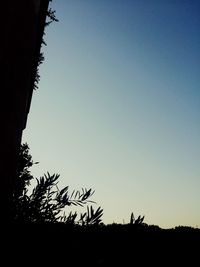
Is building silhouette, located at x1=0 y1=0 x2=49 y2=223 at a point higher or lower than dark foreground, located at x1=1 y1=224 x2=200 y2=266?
higher

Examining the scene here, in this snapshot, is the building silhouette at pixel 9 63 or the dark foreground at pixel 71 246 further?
the building silhouette at pixel 9 63

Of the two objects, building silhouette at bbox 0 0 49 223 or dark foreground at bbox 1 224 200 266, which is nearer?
dark foreground at bbox 1 224 200 266

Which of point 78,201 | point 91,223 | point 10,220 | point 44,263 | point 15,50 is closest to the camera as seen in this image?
point 44,263

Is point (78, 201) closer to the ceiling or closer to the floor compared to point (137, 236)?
closer to the ceiling

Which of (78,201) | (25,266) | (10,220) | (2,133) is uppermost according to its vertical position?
(2,133)

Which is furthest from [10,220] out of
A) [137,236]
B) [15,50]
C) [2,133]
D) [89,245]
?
[15,50]

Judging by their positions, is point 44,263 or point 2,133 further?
point 2,133

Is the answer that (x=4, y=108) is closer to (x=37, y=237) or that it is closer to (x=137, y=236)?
(x=37, y=237)

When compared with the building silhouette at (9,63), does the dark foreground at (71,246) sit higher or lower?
lower

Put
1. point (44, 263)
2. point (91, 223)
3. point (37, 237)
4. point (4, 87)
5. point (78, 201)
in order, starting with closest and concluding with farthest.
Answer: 1. point (44, 263)
2. point (37, 237)
3. point (91, 223)
4. point (78, 201)
5. point (4, 87)

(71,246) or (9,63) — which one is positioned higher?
(9,63)

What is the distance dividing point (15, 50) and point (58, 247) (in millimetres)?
2337

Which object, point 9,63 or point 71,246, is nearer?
point 71,246

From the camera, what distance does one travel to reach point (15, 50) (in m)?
3.23
